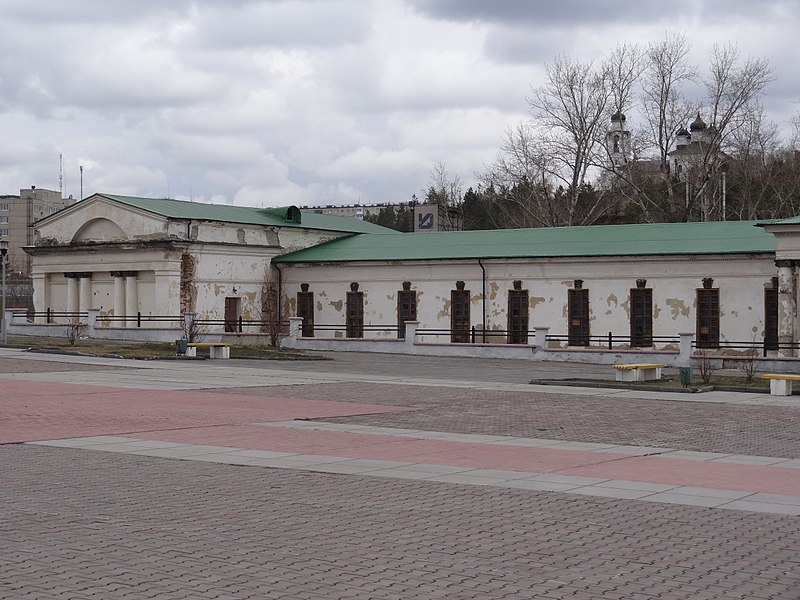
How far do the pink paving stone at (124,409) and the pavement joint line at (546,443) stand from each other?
1470 millimetres

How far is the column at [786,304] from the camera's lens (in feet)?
131

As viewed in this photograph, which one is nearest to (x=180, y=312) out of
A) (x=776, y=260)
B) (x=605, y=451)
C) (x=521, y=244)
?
(x=521, y=244)

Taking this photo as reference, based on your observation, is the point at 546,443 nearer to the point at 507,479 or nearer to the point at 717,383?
the point at 507,479

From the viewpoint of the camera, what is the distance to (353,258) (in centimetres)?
5322

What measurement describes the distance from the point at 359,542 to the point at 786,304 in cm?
3387

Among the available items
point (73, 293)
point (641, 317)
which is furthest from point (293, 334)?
point (641, 317)

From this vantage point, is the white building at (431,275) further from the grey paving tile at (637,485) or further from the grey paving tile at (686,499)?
the grey paving tile at (686,499)

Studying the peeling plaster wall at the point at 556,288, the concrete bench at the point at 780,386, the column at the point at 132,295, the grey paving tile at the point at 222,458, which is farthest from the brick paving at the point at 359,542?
the column at the point at 132,295

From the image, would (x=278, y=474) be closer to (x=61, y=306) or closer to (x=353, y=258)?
(x=353, y=258)

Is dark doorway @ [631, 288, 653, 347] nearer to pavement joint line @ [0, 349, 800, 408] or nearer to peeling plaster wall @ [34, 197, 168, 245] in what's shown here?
pavement joint line @ [0, 349, 800, 408]

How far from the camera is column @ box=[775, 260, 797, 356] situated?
131 feet

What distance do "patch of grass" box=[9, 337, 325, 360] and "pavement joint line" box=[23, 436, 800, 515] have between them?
23.5 m

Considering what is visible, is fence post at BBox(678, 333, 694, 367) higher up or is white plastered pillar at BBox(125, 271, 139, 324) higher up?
white plastered pillar at BBox(125, 271, 139, 324)

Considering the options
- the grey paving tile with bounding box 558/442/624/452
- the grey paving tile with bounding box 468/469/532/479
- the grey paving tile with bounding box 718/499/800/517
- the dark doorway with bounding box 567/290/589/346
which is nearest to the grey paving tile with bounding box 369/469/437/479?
the grey paving tile with bounding box 468/469/532/479
